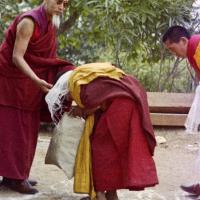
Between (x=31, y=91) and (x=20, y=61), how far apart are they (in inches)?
12.6

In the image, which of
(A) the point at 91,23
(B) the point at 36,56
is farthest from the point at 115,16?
(B) the point at 36,56

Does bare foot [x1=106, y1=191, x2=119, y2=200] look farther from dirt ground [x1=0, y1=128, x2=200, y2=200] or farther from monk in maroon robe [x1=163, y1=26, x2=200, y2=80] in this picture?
monk in maroon robe [x1=163, y1=26, x2=200, y2=80]

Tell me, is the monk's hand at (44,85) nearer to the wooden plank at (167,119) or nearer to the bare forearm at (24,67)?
the bare forearm at (24,67)

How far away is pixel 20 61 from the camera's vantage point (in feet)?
13.0

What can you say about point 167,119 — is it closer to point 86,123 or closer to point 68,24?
point 68,24

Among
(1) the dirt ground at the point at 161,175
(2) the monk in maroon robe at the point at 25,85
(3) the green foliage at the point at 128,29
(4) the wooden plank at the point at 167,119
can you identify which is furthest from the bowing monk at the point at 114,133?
(4) the wooden plank at the point at 167,119

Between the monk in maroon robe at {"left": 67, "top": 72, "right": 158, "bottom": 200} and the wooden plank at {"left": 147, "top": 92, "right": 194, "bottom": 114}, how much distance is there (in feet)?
11.8

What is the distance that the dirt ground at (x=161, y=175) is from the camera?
4.30 m

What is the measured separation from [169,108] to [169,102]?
14cm

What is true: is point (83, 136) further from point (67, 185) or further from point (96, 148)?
point (67, 185)

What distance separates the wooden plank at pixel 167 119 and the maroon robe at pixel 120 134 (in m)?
3.49

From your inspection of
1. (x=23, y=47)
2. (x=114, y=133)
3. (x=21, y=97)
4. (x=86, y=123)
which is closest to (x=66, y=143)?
(x=86, y=123)

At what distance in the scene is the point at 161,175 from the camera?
5.17m

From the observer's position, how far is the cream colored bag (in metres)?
3.89
